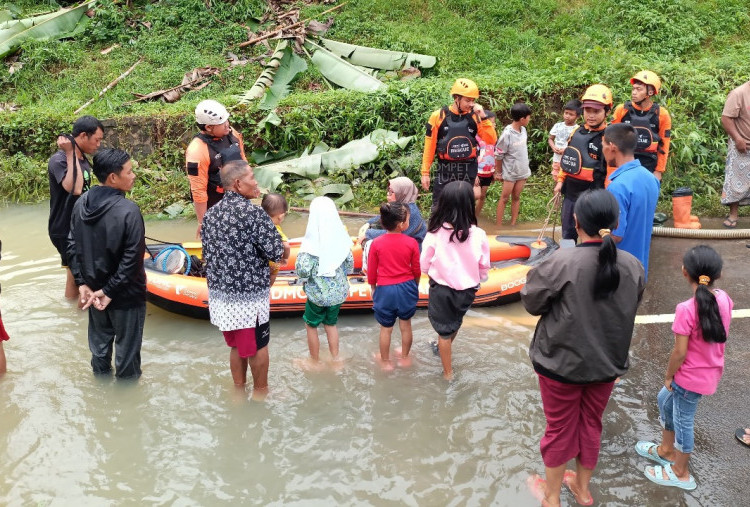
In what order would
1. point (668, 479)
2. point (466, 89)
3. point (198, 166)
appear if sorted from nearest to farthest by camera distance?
point (668, 479)
point (198, 166)
point (466, 89)

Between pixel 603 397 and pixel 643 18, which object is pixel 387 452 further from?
pixel 643 18

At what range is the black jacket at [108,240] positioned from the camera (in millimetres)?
4625

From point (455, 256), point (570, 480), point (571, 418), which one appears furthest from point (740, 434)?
point (455, 256)

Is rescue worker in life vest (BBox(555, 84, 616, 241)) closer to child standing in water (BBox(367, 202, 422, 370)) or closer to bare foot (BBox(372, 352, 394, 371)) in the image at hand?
child standing in water (BBox(367, 202, 422, 370))

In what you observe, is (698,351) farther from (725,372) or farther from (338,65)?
(338,65)

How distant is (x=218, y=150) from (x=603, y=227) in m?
3.81

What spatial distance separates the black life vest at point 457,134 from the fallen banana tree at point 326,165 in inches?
89.9

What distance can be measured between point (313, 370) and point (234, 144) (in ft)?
7.37

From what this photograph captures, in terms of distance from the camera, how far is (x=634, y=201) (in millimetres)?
4523

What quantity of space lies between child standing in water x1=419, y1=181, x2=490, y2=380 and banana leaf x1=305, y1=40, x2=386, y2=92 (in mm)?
6061

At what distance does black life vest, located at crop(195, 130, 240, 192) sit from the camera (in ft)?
20.0

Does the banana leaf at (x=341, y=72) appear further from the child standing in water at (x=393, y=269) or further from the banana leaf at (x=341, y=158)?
the child standing in water at (x=393, y=269)

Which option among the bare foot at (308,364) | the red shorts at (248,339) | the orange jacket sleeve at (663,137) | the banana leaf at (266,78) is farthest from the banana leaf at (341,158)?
the red shorts at (248,339)

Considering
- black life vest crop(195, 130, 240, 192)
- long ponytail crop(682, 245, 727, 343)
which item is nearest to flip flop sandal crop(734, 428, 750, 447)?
long ponytail crop(682, 245, 727, 343)
